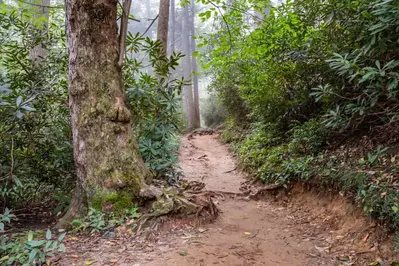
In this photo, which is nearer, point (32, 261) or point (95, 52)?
point (32, 261)

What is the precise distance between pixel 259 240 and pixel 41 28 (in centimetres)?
502

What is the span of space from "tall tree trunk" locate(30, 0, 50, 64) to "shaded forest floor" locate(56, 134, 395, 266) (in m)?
3.31

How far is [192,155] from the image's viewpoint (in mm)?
9305

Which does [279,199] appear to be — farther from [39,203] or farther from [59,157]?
[39,203]

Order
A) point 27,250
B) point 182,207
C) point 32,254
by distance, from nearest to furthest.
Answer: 1. point 32,254
2. point 27,250
3. point 182,207

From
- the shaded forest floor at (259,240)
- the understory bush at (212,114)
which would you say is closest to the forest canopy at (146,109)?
the shaded forest floor at (259,240)

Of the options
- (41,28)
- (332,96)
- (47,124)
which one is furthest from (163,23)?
(332,96)

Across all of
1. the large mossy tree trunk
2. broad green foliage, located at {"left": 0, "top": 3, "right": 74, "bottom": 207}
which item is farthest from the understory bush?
the large mossy tree trunk

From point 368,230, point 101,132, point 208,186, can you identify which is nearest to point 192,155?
point 208,186

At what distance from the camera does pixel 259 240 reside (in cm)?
314

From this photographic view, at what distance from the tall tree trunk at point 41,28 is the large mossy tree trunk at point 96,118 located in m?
1.02

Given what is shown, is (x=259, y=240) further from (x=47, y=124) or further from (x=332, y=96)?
(x=47, y=124)

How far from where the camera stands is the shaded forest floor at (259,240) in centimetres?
252

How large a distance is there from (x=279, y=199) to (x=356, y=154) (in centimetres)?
154
